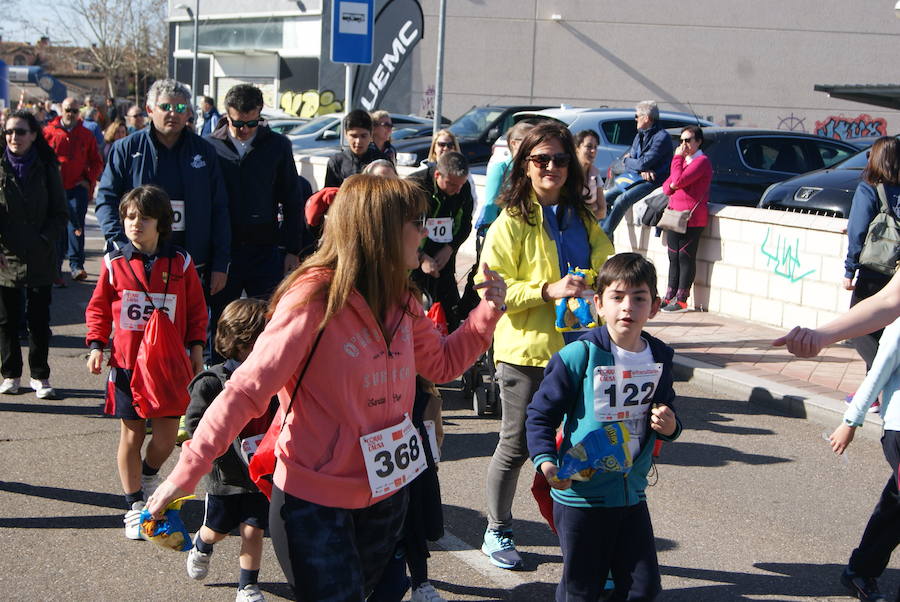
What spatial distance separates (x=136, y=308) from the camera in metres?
5.02

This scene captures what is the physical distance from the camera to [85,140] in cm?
1252

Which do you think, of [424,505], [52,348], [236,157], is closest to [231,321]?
[424,505]

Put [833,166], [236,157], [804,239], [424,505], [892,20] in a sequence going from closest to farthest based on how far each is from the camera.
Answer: [424,505]
[236,157]
[804,239]
[833,166]
[892,20]

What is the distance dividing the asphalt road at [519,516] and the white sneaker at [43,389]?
0.08 meters

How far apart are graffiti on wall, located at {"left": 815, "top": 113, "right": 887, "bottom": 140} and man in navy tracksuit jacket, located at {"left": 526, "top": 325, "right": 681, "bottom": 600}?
35.4m

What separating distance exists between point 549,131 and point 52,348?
6097 mm

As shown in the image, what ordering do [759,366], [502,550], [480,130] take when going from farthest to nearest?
[480,130] < [759,366] < [502,550]

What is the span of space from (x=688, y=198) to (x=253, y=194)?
568 cm

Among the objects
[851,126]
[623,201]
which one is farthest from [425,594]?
[851,126]

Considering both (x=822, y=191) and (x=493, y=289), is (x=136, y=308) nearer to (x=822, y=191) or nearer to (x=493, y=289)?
(x=493, y=289)

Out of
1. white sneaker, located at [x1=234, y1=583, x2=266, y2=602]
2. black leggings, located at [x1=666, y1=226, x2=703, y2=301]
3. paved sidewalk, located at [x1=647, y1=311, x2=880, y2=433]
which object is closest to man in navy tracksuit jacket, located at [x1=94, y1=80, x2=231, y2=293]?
white sneaker, located at [x1=234, y1=583, x2=266, y2=602]

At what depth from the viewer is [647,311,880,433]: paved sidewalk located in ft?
25.8

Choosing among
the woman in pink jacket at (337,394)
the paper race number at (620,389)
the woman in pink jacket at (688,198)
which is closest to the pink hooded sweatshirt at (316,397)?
the woman in pink jacket at (337,394)

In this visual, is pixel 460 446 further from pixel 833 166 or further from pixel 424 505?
pixel 833 166
